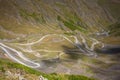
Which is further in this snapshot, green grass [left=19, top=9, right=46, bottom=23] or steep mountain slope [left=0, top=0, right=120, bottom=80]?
green grass [left=19, top=9, right=46, bottom=23]

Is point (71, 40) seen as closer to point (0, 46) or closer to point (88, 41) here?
point (88, 41)

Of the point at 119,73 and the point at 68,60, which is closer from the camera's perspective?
the point at 119,73

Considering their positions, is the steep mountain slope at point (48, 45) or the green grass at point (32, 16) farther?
the green grass at point (32, 16)

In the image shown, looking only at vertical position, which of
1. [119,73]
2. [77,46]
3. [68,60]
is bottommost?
[119,73]

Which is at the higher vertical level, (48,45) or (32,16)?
(32,16)

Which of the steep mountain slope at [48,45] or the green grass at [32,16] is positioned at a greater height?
the green grass at [32,16]

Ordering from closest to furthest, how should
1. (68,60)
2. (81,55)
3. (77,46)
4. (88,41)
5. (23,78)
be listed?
(23,78), (68,60), (81,55), (77,46), (88,41)

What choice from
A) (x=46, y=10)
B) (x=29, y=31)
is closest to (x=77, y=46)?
(x=29, y=31)

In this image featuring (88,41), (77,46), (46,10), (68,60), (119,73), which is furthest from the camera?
(46,10)

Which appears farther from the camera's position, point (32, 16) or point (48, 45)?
point (32, 16)

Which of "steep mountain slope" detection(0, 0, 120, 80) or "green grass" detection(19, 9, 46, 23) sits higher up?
"green grass" detection(19, 9, 46, 23)

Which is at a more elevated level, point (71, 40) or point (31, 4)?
point (31, 4)
